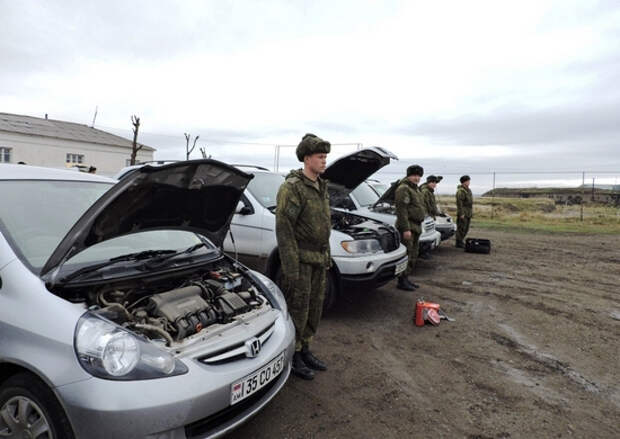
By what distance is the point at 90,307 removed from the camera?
6.76 feet

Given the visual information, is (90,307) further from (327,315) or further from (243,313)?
(327,315)

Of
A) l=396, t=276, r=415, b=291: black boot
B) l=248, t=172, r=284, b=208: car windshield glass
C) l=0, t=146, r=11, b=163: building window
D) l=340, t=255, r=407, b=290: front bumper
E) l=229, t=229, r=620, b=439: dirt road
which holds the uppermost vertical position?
l=0, t=146, r=11, b=163: building window

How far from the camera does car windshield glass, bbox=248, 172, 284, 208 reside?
5.01 meters

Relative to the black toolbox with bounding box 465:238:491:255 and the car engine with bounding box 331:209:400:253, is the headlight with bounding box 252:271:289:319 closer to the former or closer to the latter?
the car engine with bounding box 331:209:400:253

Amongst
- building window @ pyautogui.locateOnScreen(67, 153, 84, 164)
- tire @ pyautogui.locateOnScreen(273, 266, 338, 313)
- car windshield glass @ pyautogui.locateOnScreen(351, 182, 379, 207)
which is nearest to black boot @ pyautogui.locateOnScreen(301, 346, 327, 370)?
tire @ pyautogui.locateOnScreen(273, 266, 338, 313)

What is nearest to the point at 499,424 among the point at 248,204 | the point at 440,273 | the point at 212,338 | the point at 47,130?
the point at 212,338

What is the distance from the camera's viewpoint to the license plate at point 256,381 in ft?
6.80

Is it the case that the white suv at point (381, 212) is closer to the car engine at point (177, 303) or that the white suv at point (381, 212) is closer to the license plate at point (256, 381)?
the car engine at point (177, 303)

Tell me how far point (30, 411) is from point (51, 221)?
3.85ft

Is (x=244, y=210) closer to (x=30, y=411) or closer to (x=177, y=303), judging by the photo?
(x=177, y=303)

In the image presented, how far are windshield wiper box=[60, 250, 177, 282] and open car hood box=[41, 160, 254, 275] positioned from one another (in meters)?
0.10

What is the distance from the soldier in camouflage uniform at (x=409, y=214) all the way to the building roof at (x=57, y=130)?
36241mm

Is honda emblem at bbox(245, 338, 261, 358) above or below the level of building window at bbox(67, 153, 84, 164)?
below

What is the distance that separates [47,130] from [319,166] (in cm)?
3979
